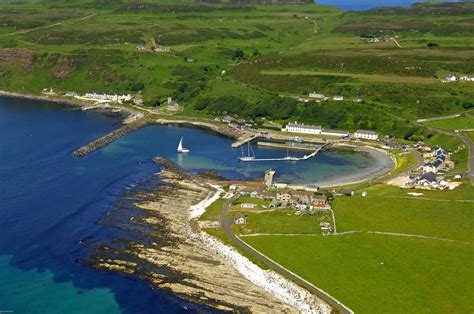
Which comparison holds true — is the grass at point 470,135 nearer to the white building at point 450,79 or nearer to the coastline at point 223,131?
the coastline at point 223,131

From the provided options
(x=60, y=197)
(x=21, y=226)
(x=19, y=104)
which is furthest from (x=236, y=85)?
(x=21, y=226)

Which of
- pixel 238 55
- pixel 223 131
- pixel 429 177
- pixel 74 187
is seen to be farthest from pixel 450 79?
pixel 74 187

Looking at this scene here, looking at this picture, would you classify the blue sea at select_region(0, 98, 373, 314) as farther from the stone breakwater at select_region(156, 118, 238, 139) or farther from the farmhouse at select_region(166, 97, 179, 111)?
the farmhouse at select_region(166, 97, 179, 111)

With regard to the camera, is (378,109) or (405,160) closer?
(405,160)

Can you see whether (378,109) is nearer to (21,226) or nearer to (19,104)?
(21,226)

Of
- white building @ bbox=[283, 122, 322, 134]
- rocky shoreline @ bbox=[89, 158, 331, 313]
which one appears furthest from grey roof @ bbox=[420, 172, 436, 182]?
white building @ bbox=[283, 122, 322, 134]
